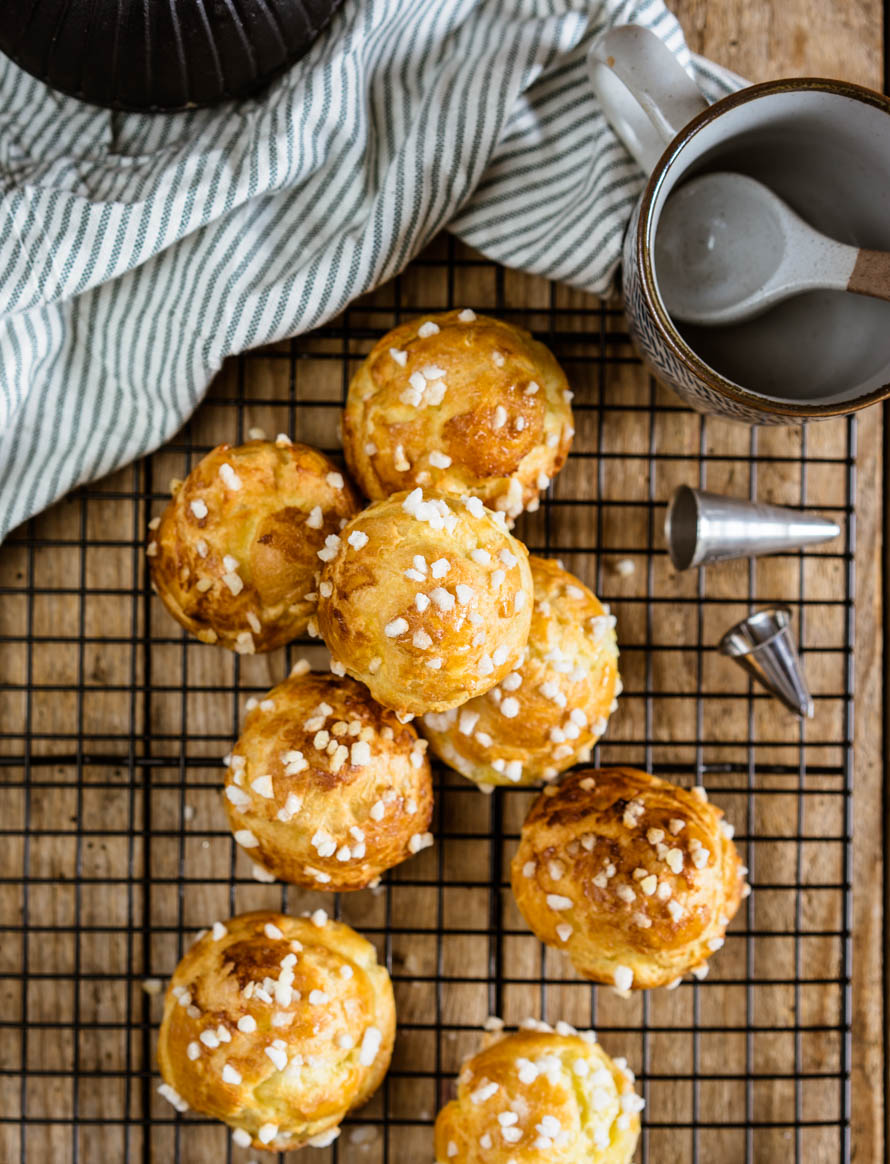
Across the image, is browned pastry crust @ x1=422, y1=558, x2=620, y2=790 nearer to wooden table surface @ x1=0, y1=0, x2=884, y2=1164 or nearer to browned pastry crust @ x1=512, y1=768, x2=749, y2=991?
browned pastry crust @ x1=512, y1=768, x2=749, y2=991

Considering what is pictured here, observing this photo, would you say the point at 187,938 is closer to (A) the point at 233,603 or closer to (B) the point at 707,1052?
(A) the point at 233,603

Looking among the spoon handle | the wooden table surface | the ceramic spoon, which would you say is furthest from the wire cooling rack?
the spoon handle

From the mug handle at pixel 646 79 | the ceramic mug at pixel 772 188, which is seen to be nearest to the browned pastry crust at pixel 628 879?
the ceramic mug at pixel 772 188

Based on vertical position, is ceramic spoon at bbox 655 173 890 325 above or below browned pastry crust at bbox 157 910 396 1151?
above

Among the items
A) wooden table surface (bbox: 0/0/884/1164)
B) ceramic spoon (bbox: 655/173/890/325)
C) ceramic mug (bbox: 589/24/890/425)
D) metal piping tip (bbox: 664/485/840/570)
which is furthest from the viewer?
wooden table surface (bbox: 0/0/884/1164)

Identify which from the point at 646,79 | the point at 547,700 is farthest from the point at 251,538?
the point at 646,79
